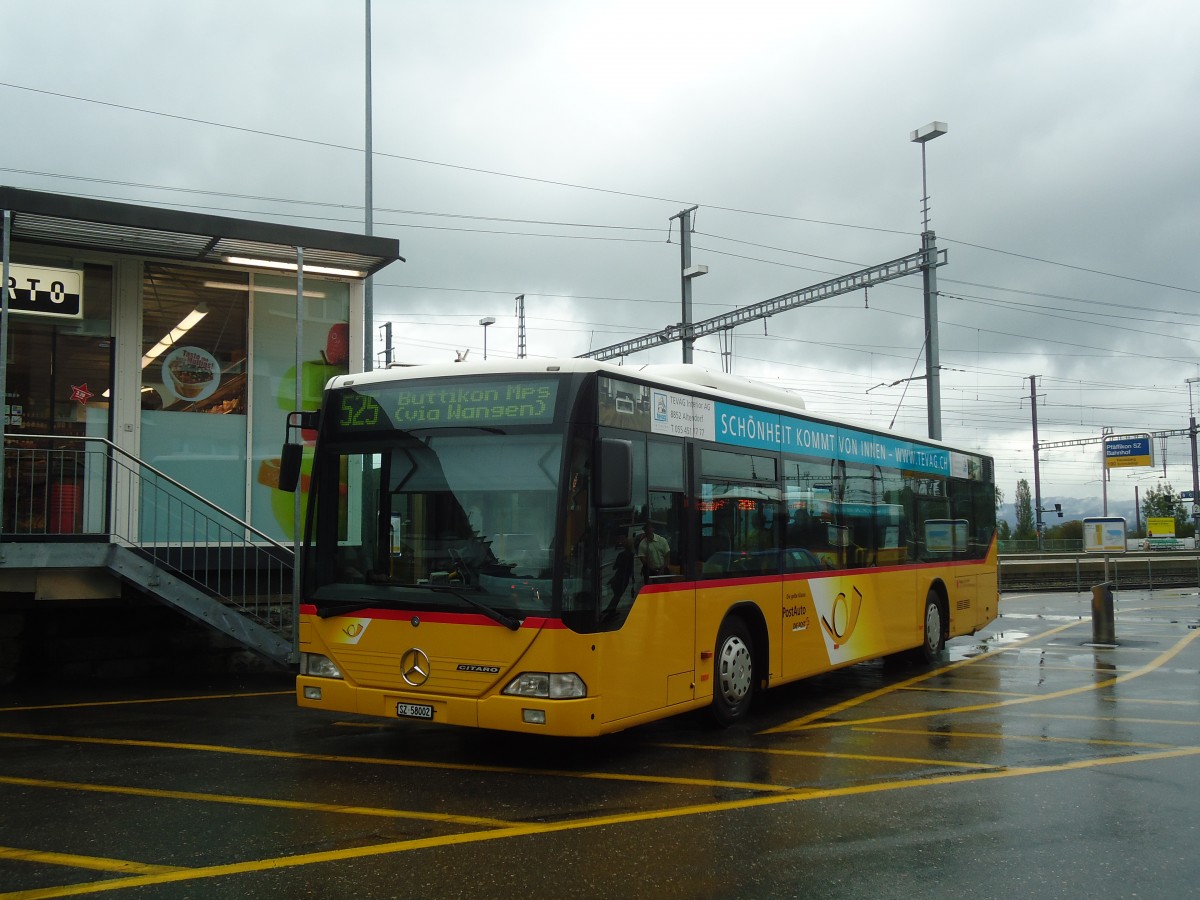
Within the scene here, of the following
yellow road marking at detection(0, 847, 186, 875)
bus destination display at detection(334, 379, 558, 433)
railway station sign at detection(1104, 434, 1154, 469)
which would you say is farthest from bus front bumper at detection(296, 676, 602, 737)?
railway station sign at detection(1104, 434, 1154, 469)

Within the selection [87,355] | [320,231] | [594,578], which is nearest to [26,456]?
[87,355]

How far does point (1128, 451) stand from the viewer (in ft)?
188

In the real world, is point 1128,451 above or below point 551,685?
above

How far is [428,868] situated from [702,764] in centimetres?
304

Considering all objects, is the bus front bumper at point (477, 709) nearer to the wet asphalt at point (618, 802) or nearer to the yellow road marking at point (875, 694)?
the wet asphalt at point (618, 802)

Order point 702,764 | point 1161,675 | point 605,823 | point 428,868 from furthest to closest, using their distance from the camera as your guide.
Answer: point 1161,675 < point 702,764 < point 605,823 < point 428,868

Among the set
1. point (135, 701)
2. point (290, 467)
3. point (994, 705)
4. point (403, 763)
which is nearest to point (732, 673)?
point (403, 763)

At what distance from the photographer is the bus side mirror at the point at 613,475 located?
710 cm

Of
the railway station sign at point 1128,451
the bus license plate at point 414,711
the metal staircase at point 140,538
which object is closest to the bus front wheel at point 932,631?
the metal staircase at point 140,538

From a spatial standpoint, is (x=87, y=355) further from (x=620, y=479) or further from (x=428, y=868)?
(x=428, y=868)

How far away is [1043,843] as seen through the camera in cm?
568

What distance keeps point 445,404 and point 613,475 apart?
146 cm

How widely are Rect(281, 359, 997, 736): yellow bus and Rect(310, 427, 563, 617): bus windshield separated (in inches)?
0.6

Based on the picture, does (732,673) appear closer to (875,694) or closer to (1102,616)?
(875,694)
